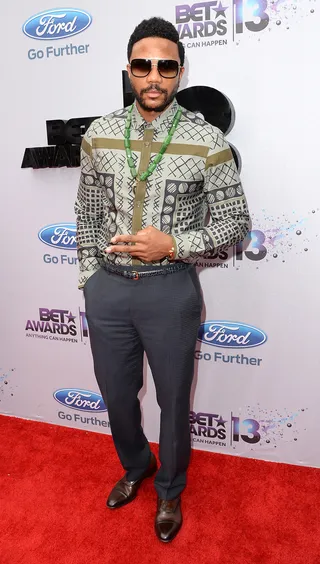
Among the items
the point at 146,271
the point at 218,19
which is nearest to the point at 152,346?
the point at 146,271

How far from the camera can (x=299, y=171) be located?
7.12 ft

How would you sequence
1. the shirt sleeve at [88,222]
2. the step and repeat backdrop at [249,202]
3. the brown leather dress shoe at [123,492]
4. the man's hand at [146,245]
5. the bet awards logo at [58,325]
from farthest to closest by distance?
the bet awards logo at [58,325] < the brown leather dress shoe at [123,492] < the step and repeat backdrop at [249,202] < the shirt sleeve at [88,222] < the man's hand at [146,245]

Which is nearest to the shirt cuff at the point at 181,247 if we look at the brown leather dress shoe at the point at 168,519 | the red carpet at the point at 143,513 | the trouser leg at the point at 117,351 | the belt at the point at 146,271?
the belt at the point at 146,271

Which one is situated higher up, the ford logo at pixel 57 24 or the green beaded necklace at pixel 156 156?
the ford logo at pixel 57 24

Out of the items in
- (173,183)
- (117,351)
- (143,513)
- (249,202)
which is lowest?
(143,513)

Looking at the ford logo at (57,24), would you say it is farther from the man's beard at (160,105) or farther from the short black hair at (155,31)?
the man's beard at (160,105)

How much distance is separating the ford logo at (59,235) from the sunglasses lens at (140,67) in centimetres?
106

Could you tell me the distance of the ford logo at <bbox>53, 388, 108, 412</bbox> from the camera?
2859 millimetres

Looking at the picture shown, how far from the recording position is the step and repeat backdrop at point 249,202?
212 cm

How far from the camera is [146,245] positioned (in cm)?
168

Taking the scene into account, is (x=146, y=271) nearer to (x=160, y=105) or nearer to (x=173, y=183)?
(x=173, y=183)

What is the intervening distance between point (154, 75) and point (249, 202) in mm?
818

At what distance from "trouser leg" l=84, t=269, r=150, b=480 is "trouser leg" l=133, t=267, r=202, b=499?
7cm

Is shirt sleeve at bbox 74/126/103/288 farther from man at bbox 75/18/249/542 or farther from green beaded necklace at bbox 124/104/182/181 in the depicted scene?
green beaded necklace at bbox 124/104/182/181
